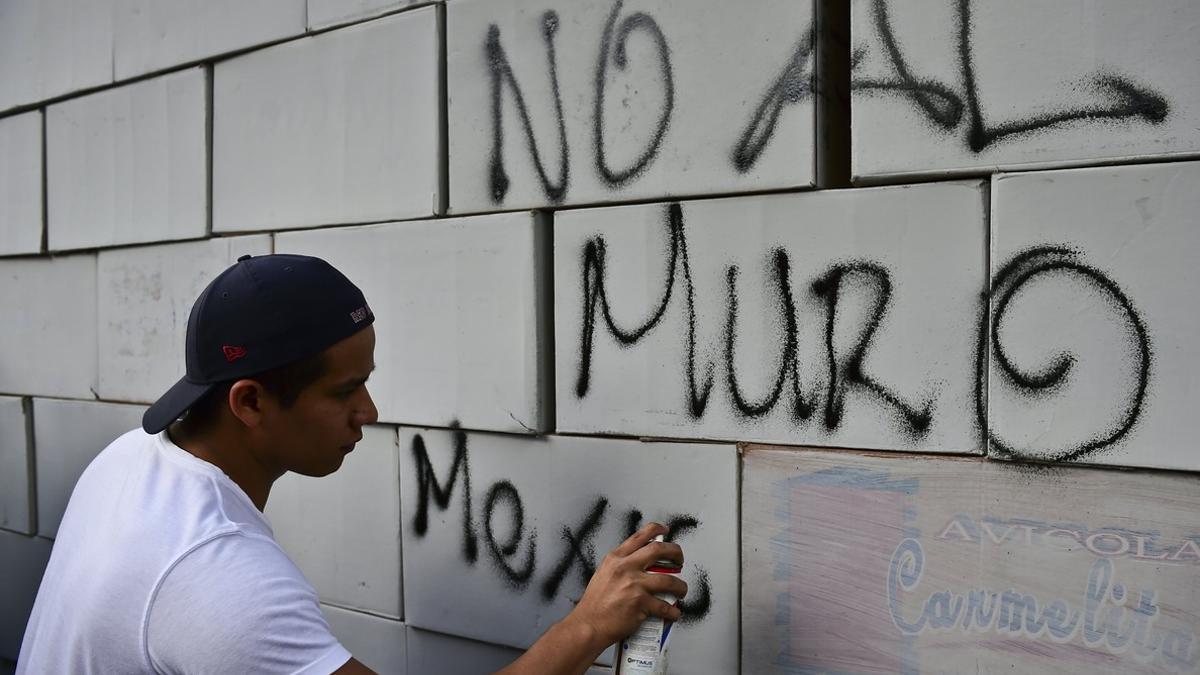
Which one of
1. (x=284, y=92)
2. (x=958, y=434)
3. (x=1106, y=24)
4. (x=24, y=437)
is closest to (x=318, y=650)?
(x=958, y=434)

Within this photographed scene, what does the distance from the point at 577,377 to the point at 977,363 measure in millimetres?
1066

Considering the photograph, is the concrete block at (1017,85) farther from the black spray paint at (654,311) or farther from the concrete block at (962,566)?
the concrete block at (962,566)

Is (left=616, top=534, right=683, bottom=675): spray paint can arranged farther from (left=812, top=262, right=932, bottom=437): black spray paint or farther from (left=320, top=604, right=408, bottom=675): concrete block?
(left=320, top=604, right=408, bottom=675): concrete block

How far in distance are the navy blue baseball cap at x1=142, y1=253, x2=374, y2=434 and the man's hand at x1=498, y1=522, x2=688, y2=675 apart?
2.38ft

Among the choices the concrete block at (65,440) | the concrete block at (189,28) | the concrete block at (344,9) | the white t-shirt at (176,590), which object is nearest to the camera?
the white t-shirt at (176,590)

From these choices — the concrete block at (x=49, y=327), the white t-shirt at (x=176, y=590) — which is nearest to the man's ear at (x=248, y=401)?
the white t-shirt at (x=176, y=590)

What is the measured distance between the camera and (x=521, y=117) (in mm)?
2898

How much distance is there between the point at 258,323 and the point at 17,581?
3.58 m

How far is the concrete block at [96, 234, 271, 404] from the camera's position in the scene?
3.75 m

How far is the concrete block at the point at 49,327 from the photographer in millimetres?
4297

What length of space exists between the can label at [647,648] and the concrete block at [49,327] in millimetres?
3062

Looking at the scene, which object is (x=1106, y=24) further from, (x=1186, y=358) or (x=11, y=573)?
(x=11, y=573)

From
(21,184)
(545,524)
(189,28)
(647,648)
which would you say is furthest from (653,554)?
(21,184)

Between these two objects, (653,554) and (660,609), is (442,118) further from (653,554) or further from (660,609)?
(660,609)
